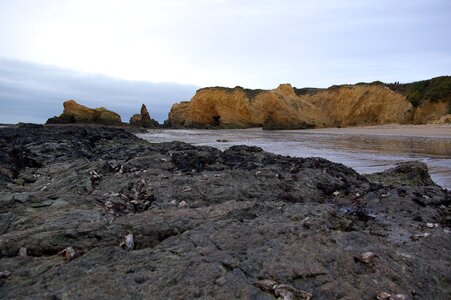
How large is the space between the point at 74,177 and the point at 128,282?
3338 mm

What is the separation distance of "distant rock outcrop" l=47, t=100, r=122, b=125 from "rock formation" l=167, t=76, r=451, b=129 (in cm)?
1409

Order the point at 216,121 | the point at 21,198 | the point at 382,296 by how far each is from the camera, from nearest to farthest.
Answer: the point at 382,296, the point at 21,198, the point at 216,121

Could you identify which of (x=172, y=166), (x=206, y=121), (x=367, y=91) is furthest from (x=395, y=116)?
(x=172, y=166)

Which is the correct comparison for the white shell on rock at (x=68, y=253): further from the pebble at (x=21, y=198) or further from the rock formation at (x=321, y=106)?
the rock formation at (x=321, y=106)

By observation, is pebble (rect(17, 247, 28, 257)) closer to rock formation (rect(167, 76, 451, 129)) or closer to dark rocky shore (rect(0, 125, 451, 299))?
dark rocky shore (rect(0, 125, 451, 299))

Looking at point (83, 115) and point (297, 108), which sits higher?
point (297, 108)

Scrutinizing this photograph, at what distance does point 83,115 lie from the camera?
47.1m

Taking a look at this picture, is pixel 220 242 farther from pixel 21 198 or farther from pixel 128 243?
pixel 21 198

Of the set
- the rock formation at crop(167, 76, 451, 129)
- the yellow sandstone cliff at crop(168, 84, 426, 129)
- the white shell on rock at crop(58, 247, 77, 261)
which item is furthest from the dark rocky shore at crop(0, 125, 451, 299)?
the yellow sandstone cliff at crop(168, 84, 426, 129)

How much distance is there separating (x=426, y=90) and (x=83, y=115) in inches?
1531

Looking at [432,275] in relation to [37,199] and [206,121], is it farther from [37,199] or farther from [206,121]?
[206,121]

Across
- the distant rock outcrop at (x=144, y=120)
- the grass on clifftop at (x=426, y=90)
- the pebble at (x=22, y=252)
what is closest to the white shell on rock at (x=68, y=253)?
the pebble at (x=22, y=252)

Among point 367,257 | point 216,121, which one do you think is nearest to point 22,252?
point 367,257

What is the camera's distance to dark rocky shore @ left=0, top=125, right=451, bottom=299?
241cm
